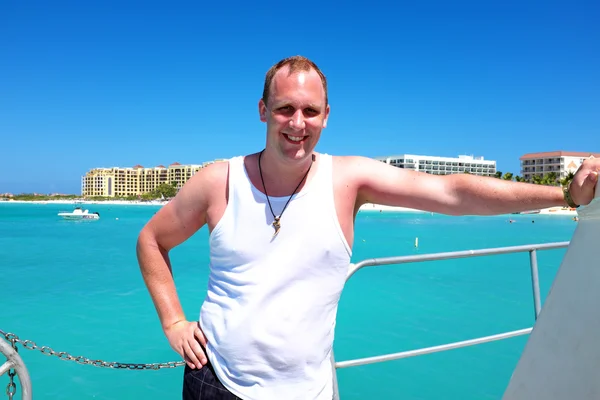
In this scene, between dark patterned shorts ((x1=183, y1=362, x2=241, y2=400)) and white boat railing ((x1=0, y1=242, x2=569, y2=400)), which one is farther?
white boat railing ((x1=0, y1=242, x2=569, y2=400))

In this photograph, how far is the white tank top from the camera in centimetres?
134

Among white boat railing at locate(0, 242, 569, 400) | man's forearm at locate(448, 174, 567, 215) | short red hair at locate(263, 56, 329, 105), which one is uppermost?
short red hair at locate(263, 56, 329, 105)

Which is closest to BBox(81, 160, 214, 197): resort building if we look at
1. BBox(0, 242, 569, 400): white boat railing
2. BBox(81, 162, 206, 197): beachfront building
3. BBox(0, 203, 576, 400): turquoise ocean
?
BBox(81, 162, 206, 197): beachfront building

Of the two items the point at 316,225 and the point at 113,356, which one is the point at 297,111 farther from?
the point at 113,356

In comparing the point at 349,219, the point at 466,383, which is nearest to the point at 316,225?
the point at 349,219

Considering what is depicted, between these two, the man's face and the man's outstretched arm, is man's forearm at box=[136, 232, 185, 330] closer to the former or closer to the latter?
the man's face

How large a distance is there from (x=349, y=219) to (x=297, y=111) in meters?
0.38

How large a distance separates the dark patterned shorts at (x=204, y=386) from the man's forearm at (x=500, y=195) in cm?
94

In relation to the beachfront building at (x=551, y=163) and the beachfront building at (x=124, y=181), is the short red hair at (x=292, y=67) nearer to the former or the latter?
the beachfront building at (x=551, y=163)

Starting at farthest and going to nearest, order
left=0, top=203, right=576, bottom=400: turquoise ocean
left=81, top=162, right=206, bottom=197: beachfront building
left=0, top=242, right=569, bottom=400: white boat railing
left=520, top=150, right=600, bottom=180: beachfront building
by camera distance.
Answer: left=81, top=162, right=206, bottom=197: beachfront building, left=520, top=150, right=600, bottom=180: beachfront building, left=0, top=203, right=576, bottom=400: turquoise ocean, left=0, top=242, right=569, bottom=400: white boat railing

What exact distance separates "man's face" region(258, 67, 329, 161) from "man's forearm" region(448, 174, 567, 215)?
49 cm

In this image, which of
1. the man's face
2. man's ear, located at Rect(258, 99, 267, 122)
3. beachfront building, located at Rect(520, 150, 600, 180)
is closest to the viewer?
the man's face

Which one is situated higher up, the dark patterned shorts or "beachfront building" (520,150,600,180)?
"beachfront building" (520,150,600,180)

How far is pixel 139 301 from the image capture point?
59.9 ft
